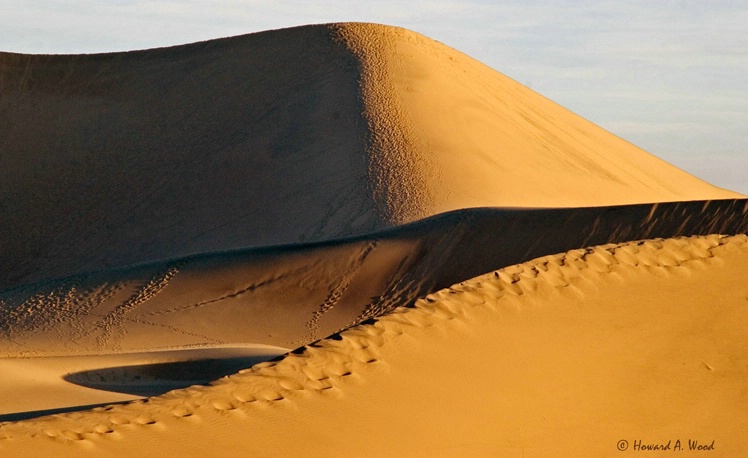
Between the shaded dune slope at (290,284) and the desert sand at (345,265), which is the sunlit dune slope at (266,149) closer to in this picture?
the desert sand at (345,265)

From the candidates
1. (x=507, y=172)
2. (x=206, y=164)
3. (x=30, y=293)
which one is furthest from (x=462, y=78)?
(x=30, y=293)

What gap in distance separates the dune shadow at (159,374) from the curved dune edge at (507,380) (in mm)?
4207

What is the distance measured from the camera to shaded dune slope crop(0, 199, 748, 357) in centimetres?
1259

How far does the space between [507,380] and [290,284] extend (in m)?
9.48

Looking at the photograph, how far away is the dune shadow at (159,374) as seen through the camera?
8594 mm

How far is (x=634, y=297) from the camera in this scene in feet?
16.1

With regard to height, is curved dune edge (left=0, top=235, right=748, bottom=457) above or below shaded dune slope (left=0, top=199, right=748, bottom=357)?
below

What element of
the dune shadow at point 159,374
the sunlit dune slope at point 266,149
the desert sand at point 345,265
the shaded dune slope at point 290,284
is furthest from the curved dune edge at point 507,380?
the sunlit dune slope at point 266,149

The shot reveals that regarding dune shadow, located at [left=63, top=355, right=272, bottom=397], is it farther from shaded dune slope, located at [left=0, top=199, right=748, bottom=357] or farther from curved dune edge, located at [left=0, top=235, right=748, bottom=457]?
curved dune edge, located at [left=0, top=235, right=748, bottom=457]

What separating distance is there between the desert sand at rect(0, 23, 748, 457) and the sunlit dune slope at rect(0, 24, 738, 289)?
74mm

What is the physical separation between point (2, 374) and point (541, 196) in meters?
16.3

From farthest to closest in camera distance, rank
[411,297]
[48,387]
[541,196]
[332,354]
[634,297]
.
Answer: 1. [541,196]
2. [411,297]
3. [48,387]
4. [634,297]
5. [332,354]

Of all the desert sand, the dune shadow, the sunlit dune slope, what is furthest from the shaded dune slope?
the sunlit dune slope

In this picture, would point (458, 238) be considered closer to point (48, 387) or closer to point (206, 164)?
point (48, 387)
